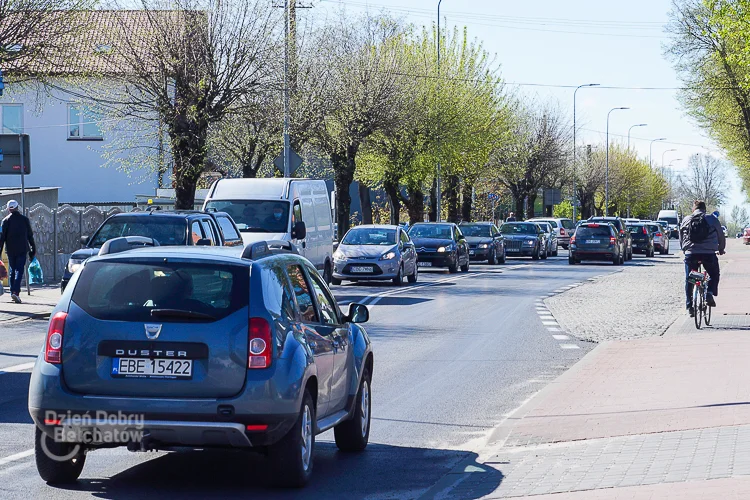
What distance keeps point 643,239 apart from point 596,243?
10900 mm

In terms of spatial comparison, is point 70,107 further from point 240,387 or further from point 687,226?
point 240,387

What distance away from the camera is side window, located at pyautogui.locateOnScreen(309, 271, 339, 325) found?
8.52 metres

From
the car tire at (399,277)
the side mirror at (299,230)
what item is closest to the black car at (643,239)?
the car tire at (399,277)

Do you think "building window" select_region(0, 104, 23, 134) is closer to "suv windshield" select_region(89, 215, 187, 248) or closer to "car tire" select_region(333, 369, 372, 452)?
"suv windshield" select_region(89, 215, 187, 248)

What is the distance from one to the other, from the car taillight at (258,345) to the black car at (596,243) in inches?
1586

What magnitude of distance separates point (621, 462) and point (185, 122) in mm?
26180

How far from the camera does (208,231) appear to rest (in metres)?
20.1

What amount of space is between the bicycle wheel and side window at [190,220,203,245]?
7750 mm

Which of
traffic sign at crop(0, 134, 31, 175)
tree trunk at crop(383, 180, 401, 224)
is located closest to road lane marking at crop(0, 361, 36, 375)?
traffic sign at crop(0, 134, 31, 175)

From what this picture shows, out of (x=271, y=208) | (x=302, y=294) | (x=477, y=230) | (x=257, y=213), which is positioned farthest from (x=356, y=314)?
(x=477, y=230)

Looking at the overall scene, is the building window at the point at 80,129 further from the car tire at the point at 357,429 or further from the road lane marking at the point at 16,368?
the car tire at the point at 357,429

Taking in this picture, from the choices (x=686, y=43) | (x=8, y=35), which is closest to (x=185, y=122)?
(x=8, y=35)

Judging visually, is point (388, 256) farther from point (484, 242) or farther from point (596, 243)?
point (596, 243)

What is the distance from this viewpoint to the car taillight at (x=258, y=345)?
7.20m
